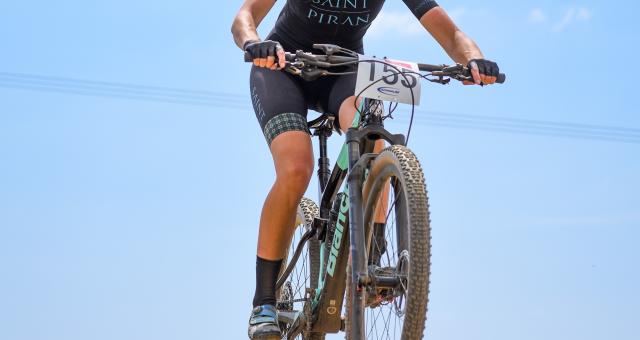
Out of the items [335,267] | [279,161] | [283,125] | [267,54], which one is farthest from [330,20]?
[335,267]

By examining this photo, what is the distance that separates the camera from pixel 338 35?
4828 millimetres

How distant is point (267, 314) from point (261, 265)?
264 mm

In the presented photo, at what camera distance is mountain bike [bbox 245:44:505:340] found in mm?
3549

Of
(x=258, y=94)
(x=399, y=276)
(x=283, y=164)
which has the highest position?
(x=258, y=94)

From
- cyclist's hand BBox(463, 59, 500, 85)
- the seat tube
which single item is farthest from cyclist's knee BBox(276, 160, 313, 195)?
cyclist's hand BBox(463, 59, 500, 85)

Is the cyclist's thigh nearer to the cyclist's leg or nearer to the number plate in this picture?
the cyclist's leg

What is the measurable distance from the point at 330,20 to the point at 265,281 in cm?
134

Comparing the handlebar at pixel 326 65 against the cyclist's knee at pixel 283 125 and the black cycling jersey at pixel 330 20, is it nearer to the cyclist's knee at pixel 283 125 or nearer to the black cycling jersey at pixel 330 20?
the cyclist's knee at pixel 283 125

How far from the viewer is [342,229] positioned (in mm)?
4316

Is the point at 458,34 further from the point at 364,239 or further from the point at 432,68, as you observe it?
the point at 364,239

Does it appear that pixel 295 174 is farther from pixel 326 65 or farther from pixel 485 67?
pixel 485 67

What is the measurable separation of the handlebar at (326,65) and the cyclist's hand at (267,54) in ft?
0.16

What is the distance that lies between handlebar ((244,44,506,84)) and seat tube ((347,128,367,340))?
35 centimetres

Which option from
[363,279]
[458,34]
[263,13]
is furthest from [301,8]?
[363,279]
